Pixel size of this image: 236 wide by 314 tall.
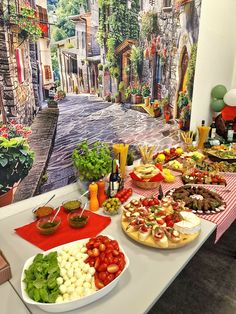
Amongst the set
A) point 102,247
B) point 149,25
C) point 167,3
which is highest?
point 167,3

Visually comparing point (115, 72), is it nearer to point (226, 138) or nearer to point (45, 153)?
point (45, 153)

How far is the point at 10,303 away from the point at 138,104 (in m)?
1.53

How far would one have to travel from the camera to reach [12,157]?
1.26 m

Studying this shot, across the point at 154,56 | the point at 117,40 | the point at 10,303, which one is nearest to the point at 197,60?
the point at 154,56

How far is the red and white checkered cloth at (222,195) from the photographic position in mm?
1319

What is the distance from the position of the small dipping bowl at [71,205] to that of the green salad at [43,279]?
447 millimetres

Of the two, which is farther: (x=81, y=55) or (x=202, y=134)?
(x=202, y=134)

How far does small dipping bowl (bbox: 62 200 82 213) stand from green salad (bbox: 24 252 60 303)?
1.47 feet

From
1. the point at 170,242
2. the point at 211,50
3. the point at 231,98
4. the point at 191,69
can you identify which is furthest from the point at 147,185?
the point at 211,50

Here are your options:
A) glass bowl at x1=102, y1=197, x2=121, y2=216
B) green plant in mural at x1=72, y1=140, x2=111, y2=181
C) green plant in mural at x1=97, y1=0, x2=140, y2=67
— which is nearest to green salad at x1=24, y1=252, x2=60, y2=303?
glass bowl at x1=102, y1=197, x2=121, y2=216

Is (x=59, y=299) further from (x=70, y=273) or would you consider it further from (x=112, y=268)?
(x=112, y=268)

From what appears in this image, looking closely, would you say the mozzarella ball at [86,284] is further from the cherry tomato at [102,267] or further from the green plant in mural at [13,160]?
the green plant in mural at [13,160]

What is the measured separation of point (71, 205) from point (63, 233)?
21 cm

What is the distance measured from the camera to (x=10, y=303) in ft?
2.70
